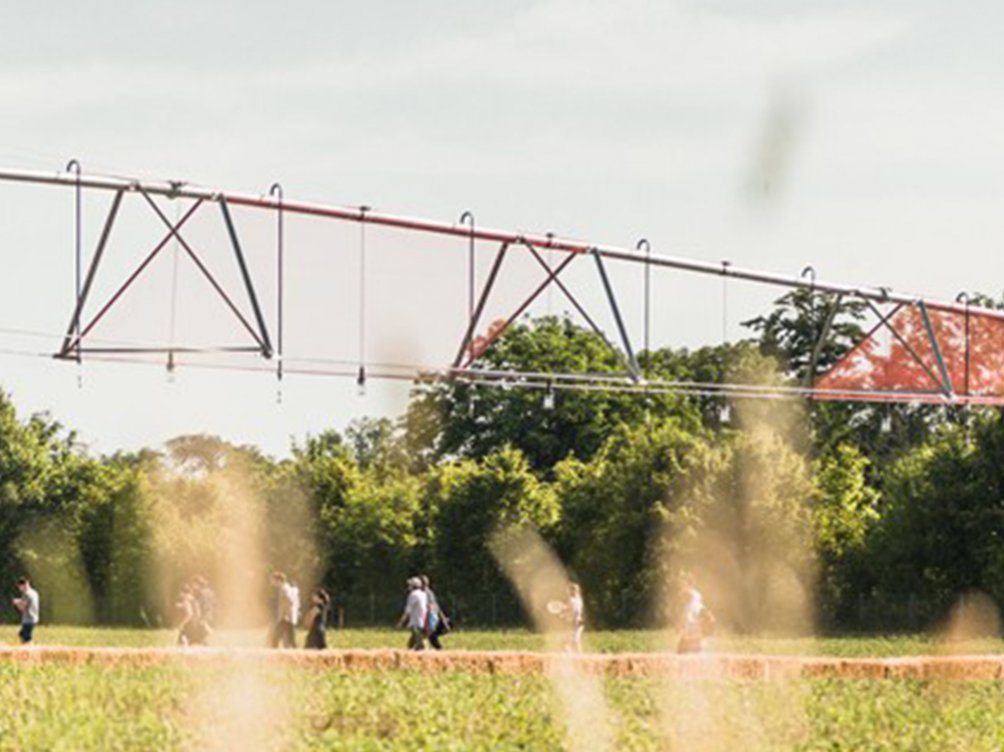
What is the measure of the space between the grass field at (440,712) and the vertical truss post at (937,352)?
5016 millimetres

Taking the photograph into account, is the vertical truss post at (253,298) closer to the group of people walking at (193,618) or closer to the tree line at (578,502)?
the group of people walking at (193,618)

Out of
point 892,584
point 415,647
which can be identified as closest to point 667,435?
point 892,584

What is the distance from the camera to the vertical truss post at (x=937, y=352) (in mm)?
40344

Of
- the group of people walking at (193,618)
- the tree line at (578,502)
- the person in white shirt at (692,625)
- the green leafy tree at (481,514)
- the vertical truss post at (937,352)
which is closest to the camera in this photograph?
the vertical truss post at (937,352)

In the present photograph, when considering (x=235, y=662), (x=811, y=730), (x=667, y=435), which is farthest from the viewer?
(x=667, y=435)

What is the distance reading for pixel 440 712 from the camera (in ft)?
116

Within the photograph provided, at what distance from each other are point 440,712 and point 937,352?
35.1ft

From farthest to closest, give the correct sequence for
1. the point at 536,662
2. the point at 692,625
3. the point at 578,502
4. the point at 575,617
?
the point at 578,502, the point at 575,617, the point at 692,625, the point at 536,662

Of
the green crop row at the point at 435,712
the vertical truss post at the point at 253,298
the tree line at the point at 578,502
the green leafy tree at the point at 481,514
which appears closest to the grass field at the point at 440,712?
the green crop row at the point at 435,712

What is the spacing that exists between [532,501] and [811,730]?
61.9 m

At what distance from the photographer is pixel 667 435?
93250mm

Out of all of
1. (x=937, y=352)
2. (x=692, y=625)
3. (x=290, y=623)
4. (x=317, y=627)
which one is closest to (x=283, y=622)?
(x=290, y=623)

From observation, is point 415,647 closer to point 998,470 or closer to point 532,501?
point 998,470

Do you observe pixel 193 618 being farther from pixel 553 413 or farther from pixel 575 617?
pixel 553 413
